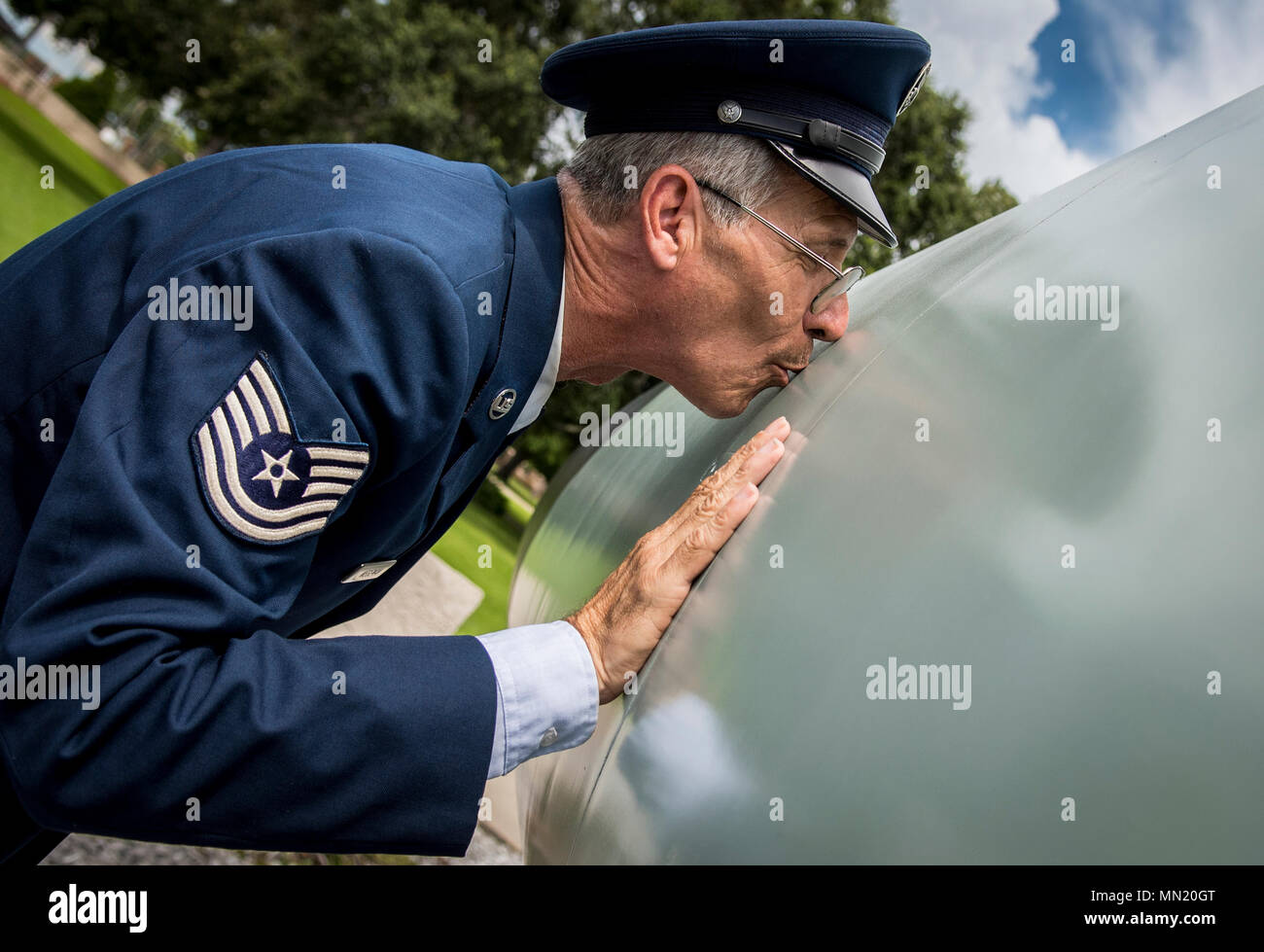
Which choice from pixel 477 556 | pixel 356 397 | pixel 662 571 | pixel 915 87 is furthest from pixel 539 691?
pixel 477 556

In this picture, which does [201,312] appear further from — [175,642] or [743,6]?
[743,6]

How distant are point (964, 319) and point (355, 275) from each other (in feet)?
3.11

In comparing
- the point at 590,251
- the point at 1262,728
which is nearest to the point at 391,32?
the point at 590,251

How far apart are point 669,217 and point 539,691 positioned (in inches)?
37.8

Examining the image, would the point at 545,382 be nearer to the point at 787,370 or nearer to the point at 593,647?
the point at 787,370

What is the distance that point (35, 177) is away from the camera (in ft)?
61.3

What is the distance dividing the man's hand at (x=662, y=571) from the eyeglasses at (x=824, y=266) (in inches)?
16.4

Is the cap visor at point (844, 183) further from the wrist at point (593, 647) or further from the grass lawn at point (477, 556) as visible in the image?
the grass lawn at point (477, 556)

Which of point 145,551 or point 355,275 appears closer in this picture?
point 145,551

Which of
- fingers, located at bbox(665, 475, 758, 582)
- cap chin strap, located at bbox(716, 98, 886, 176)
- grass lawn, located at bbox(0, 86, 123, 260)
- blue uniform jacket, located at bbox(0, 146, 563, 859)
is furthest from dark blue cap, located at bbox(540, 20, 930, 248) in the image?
grass lawn, located at bbox(0, 86, 123, 260)

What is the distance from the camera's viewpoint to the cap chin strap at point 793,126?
1.91 meters

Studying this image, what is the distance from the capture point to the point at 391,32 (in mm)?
19109

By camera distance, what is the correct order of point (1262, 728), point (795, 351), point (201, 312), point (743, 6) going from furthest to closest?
point (743, 6) → point (795, 351) → point (201, 312) → point (1262, 728)

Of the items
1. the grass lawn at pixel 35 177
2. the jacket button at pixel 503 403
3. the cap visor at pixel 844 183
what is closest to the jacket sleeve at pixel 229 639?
the jacket button at pixel 503 403
